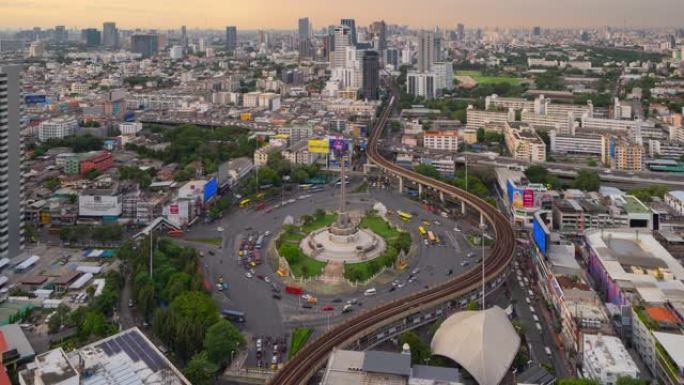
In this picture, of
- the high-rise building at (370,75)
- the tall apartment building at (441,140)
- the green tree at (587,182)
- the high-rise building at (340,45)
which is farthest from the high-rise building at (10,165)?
the high-rise building at (340,45)

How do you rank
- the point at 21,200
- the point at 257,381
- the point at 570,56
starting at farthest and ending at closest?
1. the point at 570,56
2. the point at 21,200
3. the point at 257,381

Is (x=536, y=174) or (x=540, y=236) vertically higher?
(x=536, y=174)

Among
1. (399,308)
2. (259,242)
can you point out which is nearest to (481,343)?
(399,308)

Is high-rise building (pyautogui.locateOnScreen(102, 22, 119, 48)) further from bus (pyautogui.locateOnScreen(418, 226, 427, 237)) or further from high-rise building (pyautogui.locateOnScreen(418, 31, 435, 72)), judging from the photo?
bus (pyautogui.locateOnScreen(418, 226, 427, 237))

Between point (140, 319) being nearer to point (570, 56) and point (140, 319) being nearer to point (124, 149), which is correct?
point (124, 149)

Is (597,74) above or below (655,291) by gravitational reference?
above

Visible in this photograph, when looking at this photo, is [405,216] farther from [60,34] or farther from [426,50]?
[60,34]

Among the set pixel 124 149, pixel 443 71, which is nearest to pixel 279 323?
pixel 124 149
